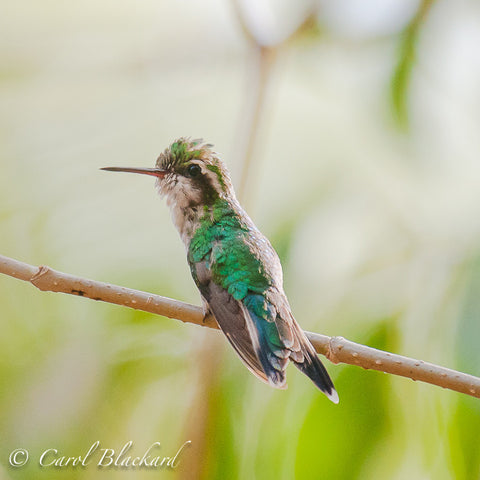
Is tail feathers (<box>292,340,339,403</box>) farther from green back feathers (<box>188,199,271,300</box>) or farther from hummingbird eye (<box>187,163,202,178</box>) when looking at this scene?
hummingbird eye (<box>187,163,202,178</box>)

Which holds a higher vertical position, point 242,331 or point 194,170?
point 194,170

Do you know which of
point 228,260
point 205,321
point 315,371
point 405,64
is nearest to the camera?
point 315,371

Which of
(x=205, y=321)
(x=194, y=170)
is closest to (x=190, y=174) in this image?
(x=194, y=170)

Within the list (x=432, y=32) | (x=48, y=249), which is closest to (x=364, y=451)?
(x=48, y=249)

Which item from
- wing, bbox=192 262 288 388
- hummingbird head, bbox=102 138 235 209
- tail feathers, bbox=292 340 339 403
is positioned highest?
hummingbird head, bbox=102 138 235 209

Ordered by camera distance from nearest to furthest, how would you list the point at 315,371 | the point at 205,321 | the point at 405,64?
the point at 315,371 → the point at 205,321 → the point at 405,64

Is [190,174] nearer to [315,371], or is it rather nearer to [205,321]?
[205,321]

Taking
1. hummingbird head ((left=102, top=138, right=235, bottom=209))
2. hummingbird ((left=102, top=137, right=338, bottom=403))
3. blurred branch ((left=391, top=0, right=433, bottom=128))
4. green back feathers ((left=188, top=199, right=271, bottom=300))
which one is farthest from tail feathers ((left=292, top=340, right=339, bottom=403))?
blurred branch ((left=391, top=0, right=433, bottom=128))

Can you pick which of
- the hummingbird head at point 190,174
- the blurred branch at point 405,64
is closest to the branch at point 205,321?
the hummingbird head at point 190,174
